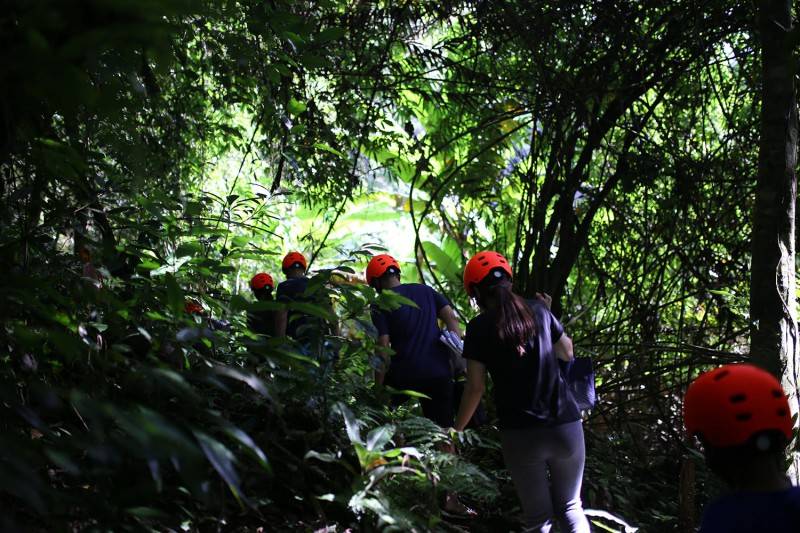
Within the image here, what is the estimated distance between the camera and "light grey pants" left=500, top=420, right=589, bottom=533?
386cm

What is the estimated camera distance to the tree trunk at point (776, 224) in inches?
150

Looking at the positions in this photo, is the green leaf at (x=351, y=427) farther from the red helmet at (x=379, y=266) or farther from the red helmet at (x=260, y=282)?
the red helmet at (x=260, y=282)

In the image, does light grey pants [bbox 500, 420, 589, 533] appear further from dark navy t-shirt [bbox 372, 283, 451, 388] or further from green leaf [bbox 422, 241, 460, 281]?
green leaf [bbox 422, 241, 460, 281]

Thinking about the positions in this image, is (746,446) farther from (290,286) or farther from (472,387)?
(290,286)

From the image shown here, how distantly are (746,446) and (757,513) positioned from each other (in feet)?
0.65

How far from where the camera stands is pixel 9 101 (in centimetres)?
184

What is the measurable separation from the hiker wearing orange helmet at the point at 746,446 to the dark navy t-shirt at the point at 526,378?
156 cm

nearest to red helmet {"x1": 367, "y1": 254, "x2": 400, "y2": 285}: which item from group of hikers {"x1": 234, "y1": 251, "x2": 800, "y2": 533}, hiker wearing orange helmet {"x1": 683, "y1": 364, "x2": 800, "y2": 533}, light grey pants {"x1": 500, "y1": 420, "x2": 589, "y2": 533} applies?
group of hikers {"x1": 234, "y1": 251, "x2": 800, "y2": 533}

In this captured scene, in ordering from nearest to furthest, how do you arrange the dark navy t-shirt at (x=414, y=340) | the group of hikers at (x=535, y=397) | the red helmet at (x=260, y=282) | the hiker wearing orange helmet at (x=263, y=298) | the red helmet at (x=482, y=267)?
the group of hikers at (x=535, y=397), the red helmet at (x=482, y=267), the dark navy t-shirt at (x=414, y=340), the hiker wearing orange helmet at (x=263, y=298), the red helmet at (x=260, y=282)

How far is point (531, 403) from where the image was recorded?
382 centimetres

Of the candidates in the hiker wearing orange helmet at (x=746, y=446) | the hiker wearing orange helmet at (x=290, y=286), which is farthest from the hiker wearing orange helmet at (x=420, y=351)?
the hiker wearing orange helmet at (x=746, y=446)

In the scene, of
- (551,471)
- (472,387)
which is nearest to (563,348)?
(472,387)

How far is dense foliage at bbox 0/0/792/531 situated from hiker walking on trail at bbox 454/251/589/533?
25 cm

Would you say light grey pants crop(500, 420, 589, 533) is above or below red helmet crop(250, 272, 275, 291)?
below
